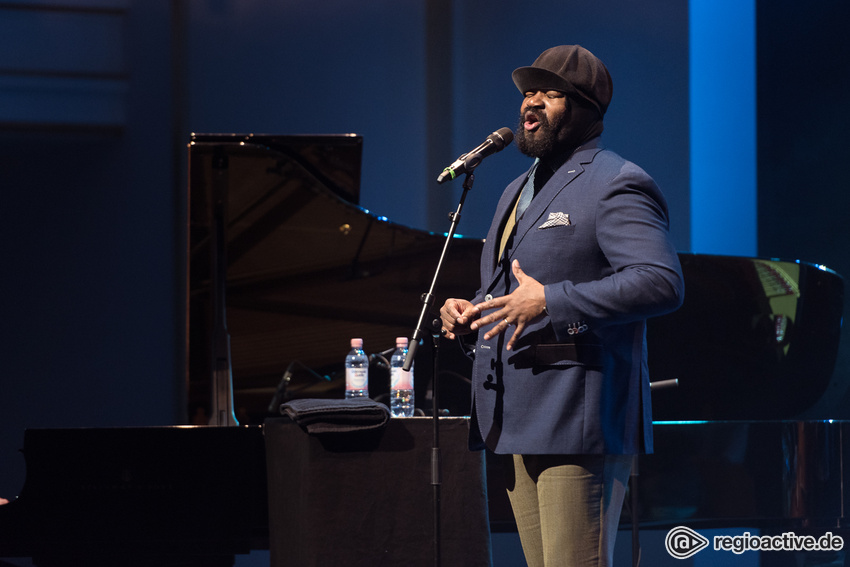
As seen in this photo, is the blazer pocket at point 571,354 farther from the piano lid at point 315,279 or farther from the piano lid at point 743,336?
the piano lid at point 743,336

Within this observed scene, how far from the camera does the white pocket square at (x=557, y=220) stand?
61.5 inches

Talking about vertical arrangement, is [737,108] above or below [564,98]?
above

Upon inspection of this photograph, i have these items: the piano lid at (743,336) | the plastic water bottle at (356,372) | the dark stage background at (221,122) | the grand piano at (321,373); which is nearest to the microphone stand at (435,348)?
the grand piano at (321,373)

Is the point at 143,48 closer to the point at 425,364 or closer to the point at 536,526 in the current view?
the point at 425,364

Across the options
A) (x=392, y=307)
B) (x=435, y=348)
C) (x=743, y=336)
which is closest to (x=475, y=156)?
(x=435, y=348)

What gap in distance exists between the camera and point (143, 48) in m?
4.74

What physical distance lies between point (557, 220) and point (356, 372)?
1478 millimetres

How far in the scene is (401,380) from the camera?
272cm

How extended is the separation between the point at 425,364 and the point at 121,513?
1.20 m

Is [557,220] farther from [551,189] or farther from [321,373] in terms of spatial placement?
[321,373]

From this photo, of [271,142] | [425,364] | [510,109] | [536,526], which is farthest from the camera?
[510,109]

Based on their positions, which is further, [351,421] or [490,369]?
[351,421]

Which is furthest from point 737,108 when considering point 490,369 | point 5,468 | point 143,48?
point 5,468

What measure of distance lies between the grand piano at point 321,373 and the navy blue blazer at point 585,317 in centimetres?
110
